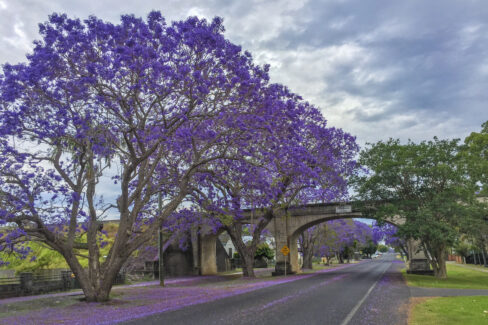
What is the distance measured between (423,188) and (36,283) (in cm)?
2519

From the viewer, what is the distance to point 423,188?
27547 mm

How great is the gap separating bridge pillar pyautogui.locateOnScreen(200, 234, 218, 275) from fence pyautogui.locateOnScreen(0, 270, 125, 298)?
19898 mm

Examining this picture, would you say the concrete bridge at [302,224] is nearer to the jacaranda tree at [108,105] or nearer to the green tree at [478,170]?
the green tree at [478,170]

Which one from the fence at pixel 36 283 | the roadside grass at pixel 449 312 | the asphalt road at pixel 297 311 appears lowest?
the roadside grass at pixel 449 312

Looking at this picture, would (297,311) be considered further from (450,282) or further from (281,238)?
(281,238)

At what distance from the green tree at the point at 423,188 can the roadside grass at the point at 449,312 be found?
36.0ft

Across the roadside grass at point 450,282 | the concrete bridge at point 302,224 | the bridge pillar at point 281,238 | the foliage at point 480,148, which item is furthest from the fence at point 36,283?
the foliage at point 480,148

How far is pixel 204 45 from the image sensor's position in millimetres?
14930

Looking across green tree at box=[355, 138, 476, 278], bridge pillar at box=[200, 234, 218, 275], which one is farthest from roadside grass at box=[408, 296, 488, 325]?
bridge pillar at box=[200, 234, 218, 275]

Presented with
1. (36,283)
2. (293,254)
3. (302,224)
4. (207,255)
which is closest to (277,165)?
(36,283)

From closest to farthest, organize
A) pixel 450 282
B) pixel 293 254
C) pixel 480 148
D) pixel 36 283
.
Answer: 1. pixel 36 283
2. pixel 450 282
3. pixel 480 148
4. pixel 293 254

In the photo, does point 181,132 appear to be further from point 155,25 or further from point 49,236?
point 49,236

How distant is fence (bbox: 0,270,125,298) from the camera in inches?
891

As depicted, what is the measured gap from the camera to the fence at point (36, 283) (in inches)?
891
